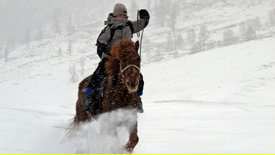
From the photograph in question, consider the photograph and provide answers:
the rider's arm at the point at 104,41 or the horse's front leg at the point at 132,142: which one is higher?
the rider's arm at the point at 104,41

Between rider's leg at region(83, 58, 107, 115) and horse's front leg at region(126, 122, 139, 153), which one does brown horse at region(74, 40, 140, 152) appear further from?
rider's leg at region(83, 58, 107, 115)

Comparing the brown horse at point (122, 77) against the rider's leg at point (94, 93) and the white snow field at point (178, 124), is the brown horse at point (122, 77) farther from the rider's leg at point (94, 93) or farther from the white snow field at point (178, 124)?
the rider's leg at point (94, 93)

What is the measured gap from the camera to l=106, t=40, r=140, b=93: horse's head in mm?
3348

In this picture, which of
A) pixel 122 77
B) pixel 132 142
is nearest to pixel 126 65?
pixel 122 77

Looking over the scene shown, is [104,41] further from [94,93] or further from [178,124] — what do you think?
[178,124]

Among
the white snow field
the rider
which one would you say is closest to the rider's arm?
the rider

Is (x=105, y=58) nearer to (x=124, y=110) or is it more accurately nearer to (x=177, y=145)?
(x=124, y=110)

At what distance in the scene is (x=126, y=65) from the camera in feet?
11.5

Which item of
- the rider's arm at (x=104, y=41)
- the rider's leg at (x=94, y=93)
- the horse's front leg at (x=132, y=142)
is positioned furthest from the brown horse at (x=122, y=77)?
the rider's arm at (x=104, y=41)

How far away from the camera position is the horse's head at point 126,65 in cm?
335

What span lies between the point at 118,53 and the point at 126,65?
0.97 feet

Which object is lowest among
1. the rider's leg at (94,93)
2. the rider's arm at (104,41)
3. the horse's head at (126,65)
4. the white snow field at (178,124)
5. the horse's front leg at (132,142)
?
the white snow field at (178,124)

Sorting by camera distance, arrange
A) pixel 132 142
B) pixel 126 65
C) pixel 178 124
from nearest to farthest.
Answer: pixel 126 65, pixel 132 142, pixel 178 124

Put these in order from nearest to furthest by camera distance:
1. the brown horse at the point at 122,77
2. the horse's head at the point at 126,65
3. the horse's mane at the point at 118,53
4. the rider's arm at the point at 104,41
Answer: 1. the horse's head at the point at 126,65
2. the brown horse at the point at 122,77
3. the horse's mane at the point at 118,53
4. the rider's arm at the point at 104,41
